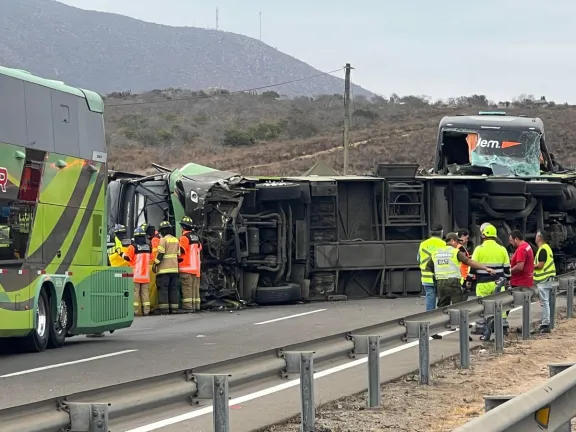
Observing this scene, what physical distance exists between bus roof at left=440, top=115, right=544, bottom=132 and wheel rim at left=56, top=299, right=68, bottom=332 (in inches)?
512

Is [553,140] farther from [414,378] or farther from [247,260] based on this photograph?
[414,378]

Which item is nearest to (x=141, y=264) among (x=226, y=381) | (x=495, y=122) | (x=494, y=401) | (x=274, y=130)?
(x=495, y=122)

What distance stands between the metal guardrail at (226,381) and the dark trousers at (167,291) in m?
10.0

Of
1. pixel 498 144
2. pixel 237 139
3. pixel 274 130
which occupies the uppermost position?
pixel 274 130

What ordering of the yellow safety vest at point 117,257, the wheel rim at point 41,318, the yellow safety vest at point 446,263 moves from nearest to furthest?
1. the wheel rim at point 41,318
2. the yellow safety vest at point 446,263
3. the yellow safety vest at point 117,257

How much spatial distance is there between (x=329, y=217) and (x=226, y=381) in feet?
55.5

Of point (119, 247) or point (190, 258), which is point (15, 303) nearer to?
point (190, 258)

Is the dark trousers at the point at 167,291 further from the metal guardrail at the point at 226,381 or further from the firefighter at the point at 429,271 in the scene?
the metal guardrail at the point at 226,381

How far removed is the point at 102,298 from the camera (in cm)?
1794

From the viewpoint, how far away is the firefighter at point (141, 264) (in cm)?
2236

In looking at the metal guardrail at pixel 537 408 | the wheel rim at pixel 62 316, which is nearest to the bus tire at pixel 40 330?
the wheel rim at pixel 62 316

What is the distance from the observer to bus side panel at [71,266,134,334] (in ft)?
57.6

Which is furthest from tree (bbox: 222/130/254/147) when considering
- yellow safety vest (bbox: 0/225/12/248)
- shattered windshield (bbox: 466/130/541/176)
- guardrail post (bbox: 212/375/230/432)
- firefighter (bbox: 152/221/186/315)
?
guardrail post (bbox: 212/375/230/432)

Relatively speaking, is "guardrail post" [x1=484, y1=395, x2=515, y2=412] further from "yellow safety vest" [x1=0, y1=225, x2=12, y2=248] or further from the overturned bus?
the overturned bus
